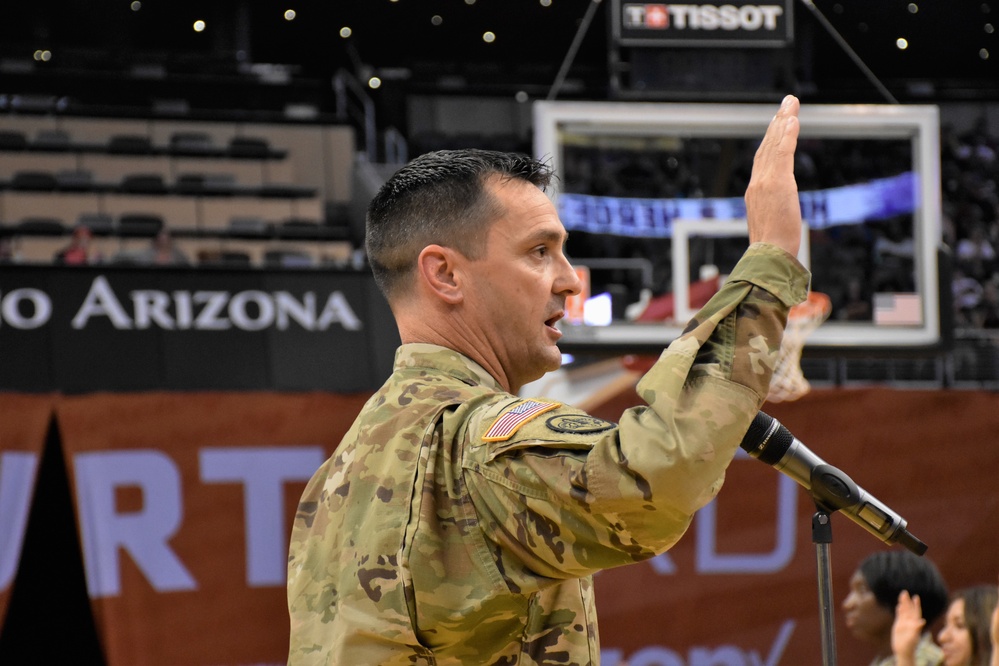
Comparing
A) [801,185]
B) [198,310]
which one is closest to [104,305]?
[198,310]

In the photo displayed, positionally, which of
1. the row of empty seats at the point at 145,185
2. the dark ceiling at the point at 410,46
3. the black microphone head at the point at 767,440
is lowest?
the black microphone head at the point at 767,440

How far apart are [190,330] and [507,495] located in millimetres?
5325

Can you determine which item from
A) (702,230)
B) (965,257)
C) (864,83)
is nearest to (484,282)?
(702,230)

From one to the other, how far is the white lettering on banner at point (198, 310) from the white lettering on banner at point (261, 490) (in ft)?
2.29

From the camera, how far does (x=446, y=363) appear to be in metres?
1.52

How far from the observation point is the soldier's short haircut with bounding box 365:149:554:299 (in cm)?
154

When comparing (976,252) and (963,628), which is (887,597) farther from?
(976,252)

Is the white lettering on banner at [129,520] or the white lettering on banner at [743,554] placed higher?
the white lettering on banner at [129,520]

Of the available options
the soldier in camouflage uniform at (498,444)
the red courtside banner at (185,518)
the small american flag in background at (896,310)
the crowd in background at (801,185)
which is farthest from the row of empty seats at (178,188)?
the soldier in camouflage uniform at (498,444)

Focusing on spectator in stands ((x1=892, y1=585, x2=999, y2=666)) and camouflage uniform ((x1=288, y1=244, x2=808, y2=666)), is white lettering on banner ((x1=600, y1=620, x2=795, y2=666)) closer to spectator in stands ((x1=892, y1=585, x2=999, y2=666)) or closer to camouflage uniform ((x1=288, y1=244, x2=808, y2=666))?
spectator in stands ((x1=892, y1=585, x2=999, y2=666))

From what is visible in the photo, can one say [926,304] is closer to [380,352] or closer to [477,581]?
[380,352]

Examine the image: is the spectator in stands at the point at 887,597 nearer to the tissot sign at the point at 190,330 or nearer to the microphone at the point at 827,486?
the microphone at the point at 827,486

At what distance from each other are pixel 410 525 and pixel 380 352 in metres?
5.22

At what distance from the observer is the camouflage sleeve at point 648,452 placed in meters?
1.19
